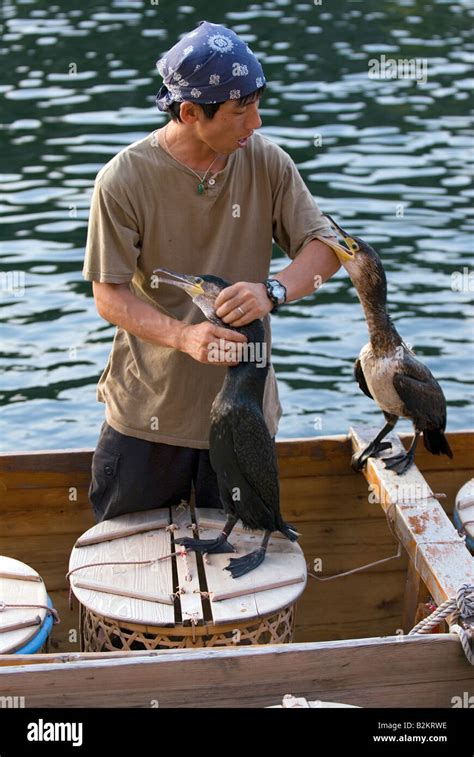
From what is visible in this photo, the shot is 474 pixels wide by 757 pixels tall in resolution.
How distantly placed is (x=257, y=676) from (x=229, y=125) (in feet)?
5.70

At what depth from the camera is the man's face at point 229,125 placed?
12.3 ft

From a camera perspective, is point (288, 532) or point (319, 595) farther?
point (319, 595)

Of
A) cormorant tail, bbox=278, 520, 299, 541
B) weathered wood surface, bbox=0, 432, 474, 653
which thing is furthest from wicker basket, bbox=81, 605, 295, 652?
weathered wood surface, bbox=0, 432, 474, 653

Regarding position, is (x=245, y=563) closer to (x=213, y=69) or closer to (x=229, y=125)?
(x=229, y=125)

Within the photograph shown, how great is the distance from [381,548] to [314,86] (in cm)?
924

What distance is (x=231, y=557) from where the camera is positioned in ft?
13.2

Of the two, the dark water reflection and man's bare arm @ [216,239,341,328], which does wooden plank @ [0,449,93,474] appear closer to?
man's bare arm @ [216,239,341,328]

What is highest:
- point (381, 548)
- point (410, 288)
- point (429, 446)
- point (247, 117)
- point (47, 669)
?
point (247, 117)

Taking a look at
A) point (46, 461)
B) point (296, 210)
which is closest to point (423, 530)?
point (296, 210)

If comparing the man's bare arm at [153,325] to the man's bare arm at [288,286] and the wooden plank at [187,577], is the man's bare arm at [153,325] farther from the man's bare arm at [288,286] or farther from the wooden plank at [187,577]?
the wooden plank at [187,577]

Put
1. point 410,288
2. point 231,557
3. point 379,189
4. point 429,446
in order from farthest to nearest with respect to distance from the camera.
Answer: point 379,189 < point 410,288 < point 429,446 < point 231,557

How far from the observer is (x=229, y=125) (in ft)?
12.3
